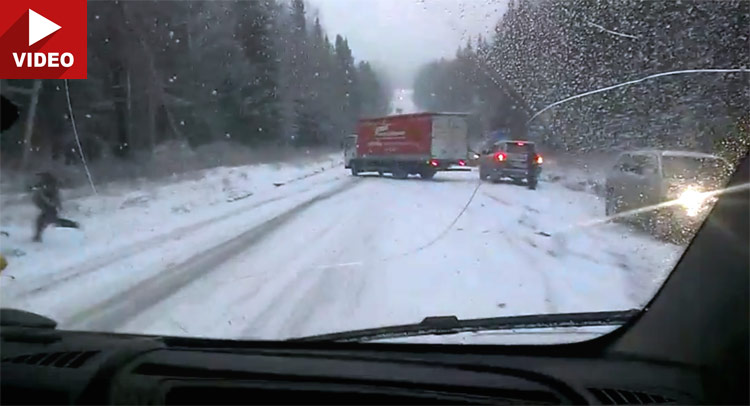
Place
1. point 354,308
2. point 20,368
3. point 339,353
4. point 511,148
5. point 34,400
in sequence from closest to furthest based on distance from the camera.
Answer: point 34,400, point 20,368, point 339,353, point 354,308, point 511,148

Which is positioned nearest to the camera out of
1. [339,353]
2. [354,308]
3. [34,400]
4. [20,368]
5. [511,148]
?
[34,400]

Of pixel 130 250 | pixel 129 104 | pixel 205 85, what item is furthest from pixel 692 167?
pixel 130 250

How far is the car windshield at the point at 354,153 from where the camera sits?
4781mm

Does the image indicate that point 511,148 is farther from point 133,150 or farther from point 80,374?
point 80,374

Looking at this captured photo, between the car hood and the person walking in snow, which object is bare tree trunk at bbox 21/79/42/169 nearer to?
the person walking in snow

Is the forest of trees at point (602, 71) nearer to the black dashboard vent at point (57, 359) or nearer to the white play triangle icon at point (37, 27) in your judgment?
the white play triangle icon at point (37, 27)

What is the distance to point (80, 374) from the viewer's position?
3.05m

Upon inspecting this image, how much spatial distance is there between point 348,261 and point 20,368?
2.67m

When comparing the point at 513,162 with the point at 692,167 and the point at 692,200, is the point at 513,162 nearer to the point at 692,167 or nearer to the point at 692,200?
the point at 692,167

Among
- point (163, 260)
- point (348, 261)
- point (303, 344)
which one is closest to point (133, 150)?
point (163, 260)

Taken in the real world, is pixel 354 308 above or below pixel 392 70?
below

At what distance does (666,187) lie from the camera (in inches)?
186

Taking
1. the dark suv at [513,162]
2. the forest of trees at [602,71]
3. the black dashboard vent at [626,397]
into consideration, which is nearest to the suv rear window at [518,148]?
the dark suv at [513,162]

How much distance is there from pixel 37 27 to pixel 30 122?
2.44ft
